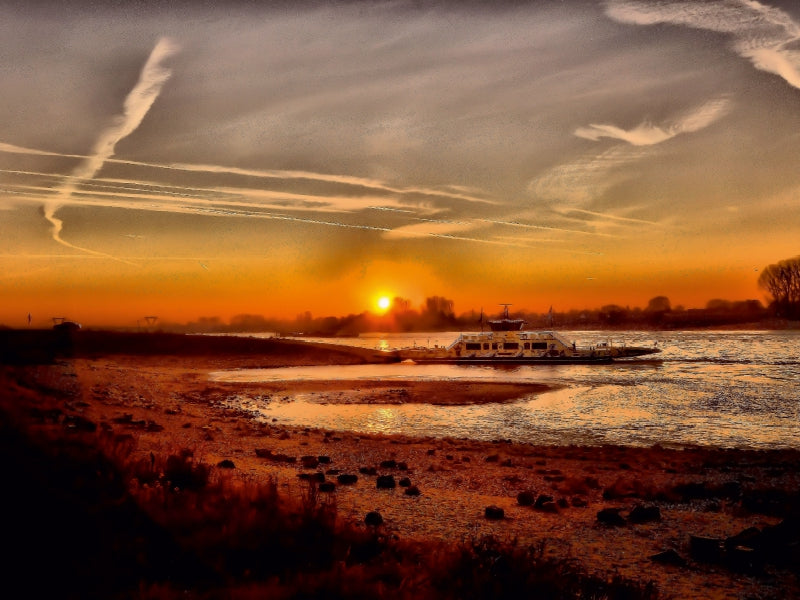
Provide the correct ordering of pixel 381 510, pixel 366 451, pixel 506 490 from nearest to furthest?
pixel 381 510 < pixel 506 490 < pixel 366 451

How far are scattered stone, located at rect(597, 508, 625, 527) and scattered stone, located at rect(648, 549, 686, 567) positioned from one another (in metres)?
1.95

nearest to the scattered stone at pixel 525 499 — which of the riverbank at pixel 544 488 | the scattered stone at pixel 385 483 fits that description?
the riverbank at pixel 544 488

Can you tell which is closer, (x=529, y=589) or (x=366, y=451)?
(x=529, y=589)

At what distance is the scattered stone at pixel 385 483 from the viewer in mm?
13797

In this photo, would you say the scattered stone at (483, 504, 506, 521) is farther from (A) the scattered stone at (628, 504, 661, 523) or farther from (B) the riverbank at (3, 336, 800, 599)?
(A) the scattered stone at (628, 504, 661, 523)

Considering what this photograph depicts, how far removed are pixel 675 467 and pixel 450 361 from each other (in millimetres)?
66402

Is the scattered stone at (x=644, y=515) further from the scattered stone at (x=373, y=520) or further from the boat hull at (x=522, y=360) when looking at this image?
the boat hull at (x=522, y=360)

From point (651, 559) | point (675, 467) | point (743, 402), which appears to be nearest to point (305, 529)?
point (651, 559)

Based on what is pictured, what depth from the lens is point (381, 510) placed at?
11805 mm

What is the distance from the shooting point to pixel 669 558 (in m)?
9.20

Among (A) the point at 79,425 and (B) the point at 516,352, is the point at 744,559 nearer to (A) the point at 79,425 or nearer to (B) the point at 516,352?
(A) the point at 79,425

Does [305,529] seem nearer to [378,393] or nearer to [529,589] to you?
[529,589]

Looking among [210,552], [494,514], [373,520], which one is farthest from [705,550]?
[210,552]

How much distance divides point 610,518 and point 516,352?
7751cm
